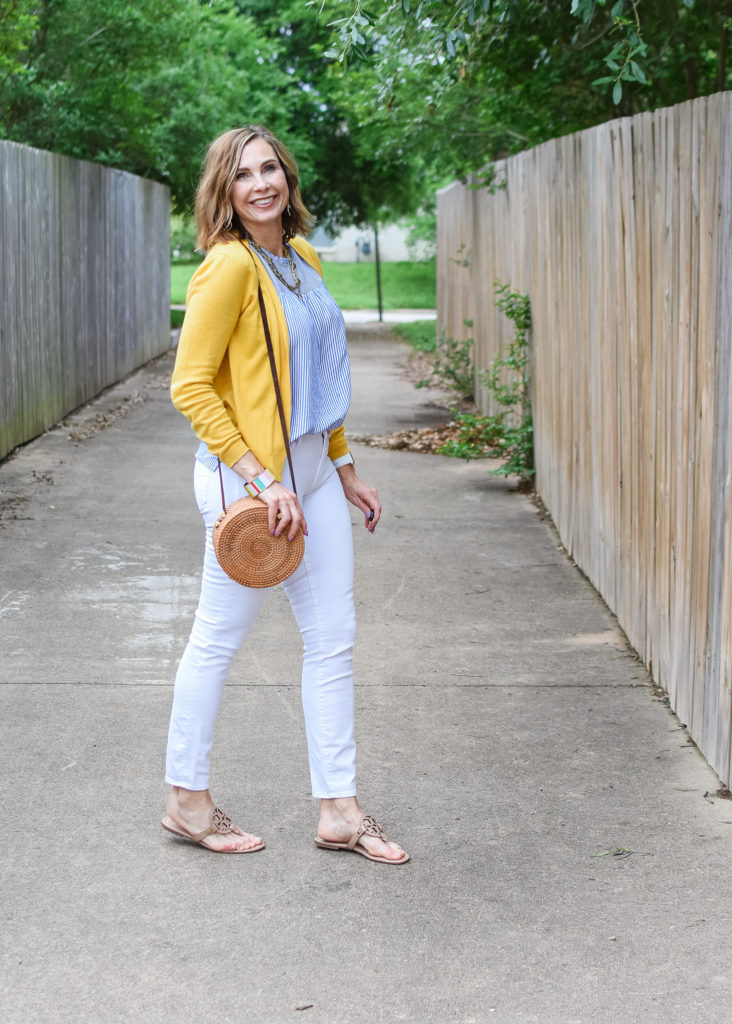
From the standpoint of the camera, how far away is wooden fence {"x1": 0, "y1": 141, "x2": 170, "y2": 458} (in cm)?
959

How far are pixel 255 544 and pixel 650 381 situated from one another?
227 cm

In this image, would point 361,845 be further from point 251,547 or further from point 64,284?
point 64,284

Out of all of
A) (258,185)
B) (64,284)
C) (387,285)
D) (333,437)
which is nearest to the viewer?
(258,185)

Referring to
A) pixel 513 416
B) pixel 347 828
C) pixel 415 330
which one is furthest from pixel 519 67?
pixel 415 330

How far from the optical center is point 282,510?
10.6 feet

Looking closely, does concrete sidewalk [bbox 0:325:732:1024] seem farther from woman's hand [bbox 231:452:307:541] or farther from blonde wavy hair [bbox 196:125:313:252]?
blonde wavy hair [bbox 196:125:313:252]

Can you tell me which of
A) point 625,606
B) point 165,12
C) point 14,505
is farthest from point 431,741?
point 165,12

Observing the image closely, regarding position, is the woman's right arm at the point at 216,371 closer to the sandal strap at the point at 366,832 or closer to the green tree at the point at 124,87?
the sandal strap at the point at 366,832

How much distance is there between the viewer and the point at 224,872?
136 inches

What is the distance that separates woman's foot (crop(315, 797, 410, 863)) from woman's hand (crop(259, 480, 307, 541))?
2.51ft

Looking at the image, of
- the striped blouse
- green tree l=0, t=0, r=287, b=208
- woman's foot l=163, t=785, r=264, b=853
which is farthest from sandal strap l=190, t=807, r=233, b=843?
green tree l=0, t=0, r=287, b=208

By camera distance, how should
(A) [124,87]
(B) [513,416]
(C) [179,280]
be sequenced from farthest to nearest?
(C) [179,280] < (A) [124,87] < (B) [513,416]

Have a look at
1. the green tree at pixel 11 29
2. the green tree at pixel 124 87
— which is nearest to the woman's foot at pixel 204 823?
the green tree at pixel 11 29

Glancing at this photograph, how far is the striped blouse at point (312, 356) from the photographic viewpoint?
3.37 meters
